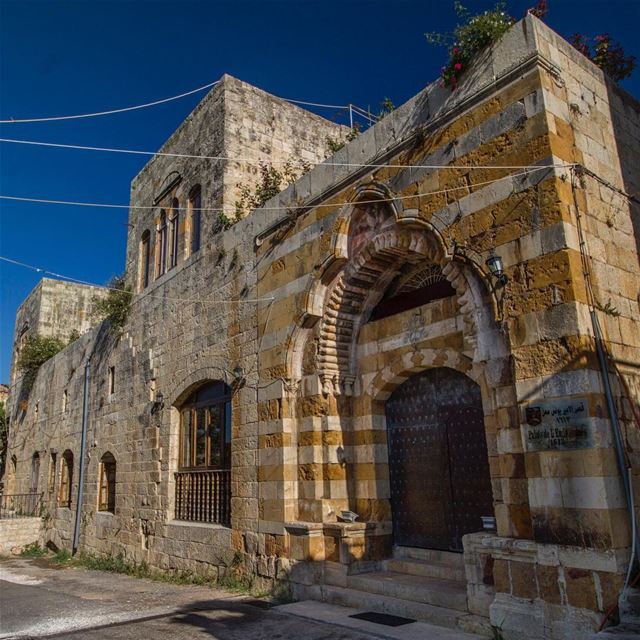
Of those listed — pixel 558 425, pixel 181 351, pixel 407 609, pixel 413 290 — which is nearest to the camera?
pixel 558 425

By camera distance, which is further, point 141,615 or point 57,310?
point 57,310

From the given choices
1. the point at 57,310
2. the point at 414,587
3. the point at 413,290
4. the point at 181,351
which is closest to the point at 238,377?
the point at 181,351

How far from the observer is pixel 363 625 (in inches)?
216

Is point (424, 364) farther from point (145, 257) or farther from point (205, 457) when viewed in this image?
point (145, 257)

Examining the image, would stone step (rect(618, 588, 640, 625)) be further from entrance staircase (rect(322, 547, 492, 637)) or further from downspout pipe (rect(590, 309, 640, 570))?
→ entrance staircase (rect(322, 547, 492, 637))

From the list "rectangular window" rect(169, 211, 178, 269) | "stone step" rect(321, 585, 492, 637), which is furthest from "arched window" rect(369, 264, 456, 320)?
"rectangular window" rect(169, 211, 178, 269)

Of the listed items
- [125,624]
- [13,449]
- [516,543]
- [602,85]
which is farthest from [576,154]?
[13,449]

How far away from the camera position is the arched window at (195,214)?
11334 millimetres

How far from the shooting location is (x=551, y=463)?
4625mm

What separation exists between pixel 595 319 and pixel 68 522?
1387cm

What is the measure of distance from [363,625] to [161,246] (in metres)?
9.10

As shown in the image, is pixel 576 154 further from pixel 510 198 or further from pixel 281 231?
pixel 281 231

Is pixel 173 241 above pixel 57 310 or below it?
below

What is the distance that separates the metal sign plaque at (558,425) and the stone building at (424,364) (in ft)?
0.05
